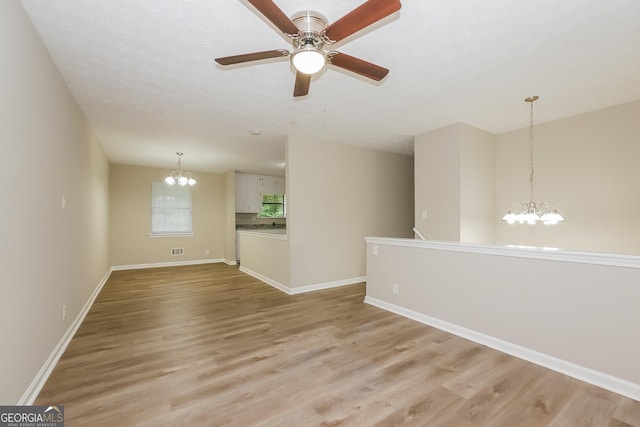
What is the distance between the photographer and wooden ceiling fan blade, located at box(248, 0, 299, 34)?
1.38 metres

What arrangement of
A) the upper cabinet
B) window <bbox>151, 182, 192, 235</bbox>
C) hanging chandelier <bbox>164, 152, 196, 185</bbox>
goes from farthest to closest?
the upper cabinet
window <bbox>151, 182, 192, 235</bbox>
hanging chandelier <bbox>164, 152, 196, 185</bbox>

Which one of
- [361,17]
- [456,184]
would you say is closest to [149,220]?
[456,184]

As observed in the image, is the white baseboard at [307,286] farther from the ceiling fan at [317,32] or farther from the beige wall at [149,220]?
the ceiling fan at [317,32]

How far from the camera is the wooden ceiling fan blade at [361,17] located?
139 centimetres

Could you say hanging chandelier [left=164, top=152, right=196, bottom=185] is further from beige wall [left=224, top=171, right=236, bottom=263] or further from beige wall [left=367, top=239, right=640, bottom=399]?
beige wall [left=367, top=239, right=640, bottom=399]

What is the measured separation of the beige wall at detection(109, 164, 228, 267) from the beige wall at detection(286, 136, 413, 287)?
3985 millimetres

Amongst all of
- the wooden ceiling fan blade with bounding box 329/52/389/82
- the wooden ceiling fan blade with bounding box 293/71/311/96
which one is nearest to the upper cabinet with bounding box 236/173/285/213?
the wooden ceiling fan blade with bounding box 293/71/311/96

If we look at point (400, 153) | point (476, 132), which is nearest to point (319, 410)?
point (476, 132)

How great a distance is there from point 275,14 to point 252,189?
6.67 m

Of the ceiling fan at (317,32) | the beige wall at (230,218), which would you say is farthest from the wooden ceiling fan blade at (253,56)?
the beige wall at (230,218)

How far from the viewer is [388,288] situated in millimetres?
3707

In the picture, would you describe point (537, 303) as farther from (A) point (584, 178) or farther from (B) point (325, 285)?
(B) point (325, 285)

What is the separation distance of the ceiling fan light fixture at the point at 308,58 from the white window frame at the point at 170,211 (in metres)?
6.80

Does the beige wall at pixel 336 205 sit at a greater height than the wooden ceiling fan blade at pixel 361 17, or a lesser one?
lesser
